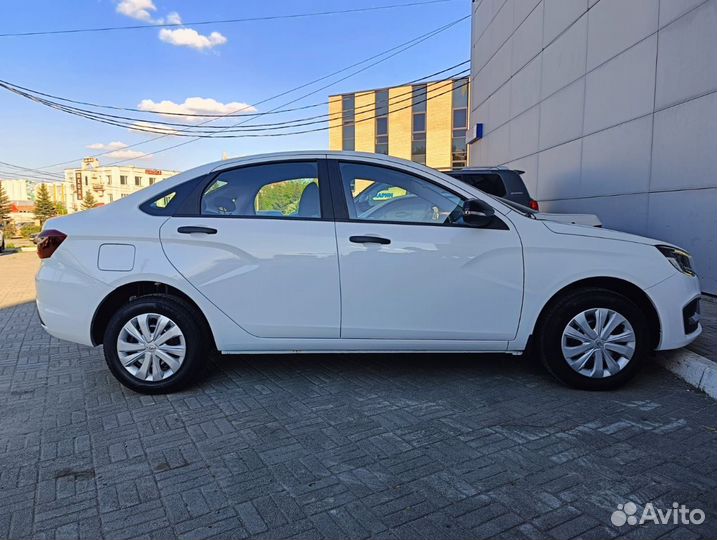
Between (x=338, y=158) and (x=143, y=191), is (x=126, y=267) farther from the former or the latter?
(x=338, y=158)

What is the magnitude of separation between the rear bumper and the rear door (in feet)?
7.66

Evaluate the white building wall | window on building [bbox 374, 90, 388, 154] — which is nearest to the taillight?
the white building wall

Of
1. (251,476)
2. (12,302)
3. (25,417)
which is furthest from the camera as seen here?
(12,302)

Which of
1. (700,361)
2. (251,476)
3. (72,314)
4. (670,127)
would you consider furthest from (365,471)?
(670,127)

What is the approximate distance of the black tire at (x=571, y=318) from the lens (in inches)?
142

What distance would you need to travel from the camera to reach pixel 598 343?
11.9ft

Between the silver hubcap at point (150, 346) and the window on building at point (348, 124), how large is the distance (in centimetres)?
3775

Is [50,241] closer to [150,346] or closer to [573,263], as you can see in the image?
[150,346]

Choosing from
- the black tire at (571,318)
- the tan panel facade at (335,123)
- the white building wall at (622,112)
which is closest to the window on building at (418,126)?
the tan panel facade at (335,123)

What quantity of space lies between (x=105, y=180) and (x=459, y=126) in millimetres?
77900

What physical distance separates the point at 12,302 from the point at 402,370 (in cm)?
710

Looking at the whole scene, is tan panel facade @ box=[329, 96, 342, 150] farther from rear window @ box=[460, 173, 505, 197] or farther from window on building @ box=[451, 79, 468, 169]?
rear window @ box=[460, 173, 505, 197]

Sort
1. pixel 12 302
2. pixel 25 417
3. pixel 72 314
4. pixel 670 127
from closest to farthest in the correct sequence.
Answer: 1. pixel 25 417
2. pixel 72 314
3. pixel 670 127
4. pixel 12 302

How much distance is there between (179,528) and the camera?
222 cm
